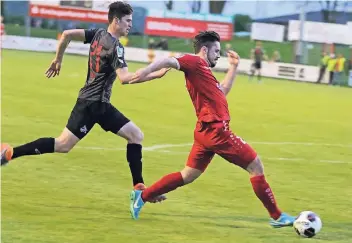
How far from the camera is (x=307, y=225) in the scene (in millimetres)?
8414

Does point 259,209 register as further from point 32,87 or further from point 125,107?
point 32,87

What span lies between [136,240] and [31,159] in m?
5.27

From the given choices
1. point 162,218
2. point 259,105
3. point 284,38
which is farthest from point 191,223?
point 284,38

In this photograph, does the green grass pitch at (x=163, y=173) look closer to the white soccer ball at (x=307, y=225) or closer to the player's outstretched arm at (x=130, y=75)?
the white soccer ball at (x=307, y=225)

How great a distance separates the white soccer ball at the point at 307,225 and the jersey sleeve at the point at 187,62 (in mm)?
1807

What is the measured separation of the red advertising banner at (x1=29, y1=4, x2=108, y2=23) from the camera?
6688 centimetres

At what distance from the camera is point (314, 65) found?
53.8 meters

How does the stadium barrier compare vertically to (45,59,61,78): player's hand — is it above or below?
below

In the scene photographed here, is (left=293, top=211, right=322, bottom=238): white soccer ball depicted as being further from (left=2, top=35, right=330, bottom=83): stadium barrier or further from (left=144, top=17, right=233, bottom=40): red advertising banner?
(left=144, top=17, right=233, bottom=40): red advertising banner

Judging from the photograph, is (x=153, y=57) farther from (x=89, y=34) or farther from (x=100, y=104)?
(x=100, y=104)

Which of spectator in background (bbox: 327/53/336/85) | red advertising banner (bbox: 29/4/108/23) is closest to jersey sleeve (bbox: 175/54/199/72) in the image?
spectator in background (bbox: 327/53/336/85)

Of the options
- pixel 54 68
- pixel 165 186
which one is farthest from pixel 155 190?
pixel 54 68

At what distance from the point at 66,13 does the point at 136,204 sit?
58792mm

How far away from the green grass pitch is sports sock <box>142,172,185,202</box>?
0.28 m
